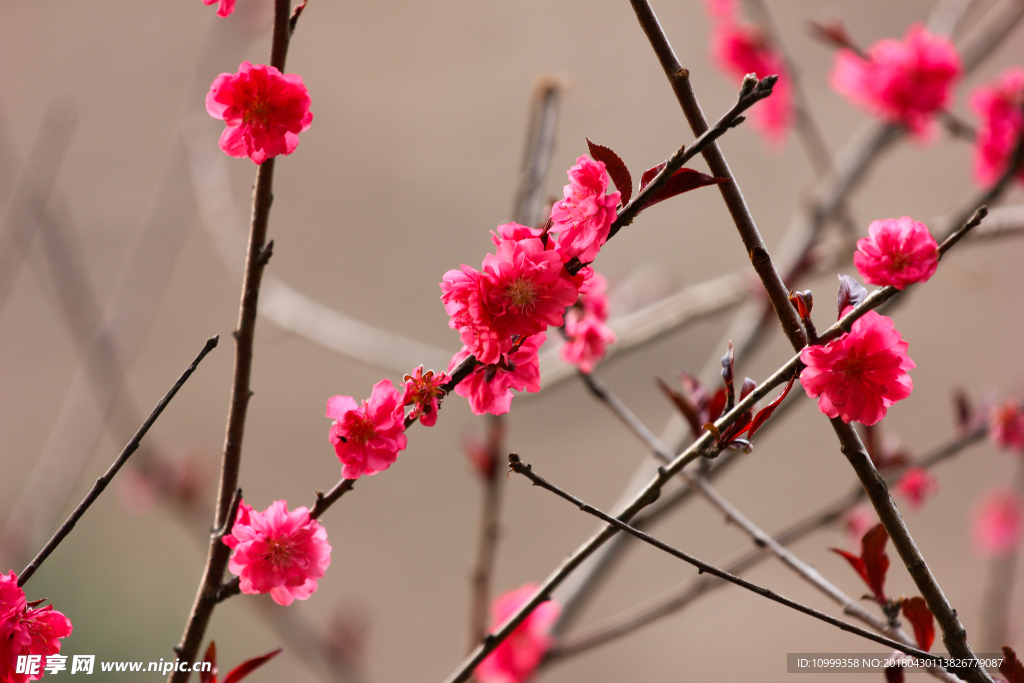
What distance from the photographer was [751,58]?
4.83 ft

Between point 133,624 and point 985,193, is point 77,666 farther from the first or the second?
point 133,624

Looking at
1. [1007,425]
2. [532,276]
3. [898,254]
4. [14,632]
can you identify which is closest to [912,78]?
[1007,425]

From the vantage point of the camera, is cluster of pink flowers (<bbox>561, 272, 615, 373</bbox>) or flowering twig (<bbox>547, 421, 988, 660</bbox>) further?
flowering twig (<bbox>547, 421, 988, 660</bbox>)

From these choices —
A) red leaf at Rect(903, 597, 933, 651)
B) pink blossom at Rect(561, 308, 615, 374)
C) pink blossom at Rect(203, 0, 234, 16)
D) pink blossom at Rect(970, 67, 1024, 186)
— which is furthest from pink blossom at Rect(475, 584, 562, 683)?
pink blossom at Rect(970, 67, 1024, 186)

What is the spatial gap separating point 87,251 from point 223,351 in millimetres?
912

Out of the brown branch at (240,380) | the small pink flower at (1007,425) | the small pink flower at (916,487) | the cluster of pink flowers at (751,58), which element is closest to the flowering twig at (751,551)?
the small pink flower at (1007,425)

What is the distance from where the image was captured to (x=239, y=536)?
1.47 feet

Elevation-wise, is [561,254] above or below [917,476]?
below

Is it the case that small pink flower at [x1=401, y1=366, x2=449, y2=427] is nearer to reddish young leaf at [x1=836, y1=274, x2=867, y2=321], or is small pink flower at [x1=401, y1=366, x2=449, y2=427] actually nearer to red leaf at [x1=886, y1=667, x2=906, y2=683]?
reddish young leaf at [x1=836, y1=274, x2=867, y2=321]

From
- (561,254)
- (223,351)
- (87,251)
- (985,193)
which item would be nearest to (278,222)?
(223,351)

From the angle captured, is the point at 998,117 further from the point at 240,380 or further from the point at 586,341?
the point at 240,380

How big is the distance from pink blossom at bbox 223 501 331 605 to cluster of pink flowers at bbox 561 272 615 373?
0.99 feet

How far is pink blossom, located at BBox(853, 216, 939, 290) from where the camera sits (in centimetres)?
40

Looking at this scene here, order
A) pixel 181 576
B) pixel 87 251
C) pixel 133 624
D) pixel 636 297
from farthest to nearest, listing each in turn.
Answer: pixel 87 251
pixel 181 576
pixel 133 624
pixel 636 297
